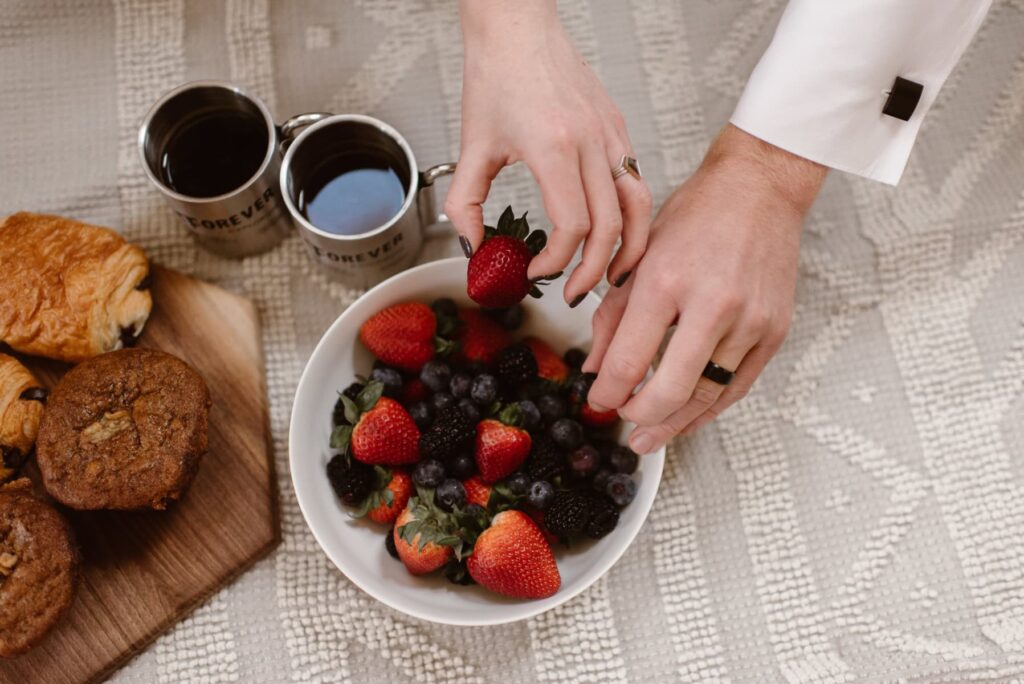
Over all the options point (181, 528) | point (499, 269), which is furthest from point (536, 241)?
point (181, 528)

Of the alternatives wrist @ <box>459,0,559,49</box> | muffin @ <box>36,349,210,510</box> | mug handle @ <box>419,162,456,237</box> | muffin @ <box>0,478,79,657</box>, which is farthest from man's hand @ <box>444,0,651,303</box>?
muffin @ <box>0,478,79,657</box>

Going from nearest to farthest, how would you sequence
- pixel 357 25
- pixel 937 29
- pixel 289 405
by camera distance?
pixel 937 29 → pixel 289 405 → pixel 357 25

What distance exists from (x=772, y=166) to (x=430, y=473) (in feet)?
1.49

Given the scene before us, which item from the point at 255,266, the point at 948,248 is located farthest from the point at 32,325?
the point at 948,248

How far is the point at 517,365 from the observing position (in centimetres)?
87

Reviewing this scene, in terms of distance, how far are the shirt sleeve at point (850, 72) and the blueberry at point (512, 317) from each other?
11.7 inches

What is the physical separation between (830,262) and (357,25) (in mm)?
689

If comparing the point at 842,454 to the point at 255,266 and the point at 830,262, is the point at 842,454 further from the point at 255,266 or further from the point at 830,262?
the point at 255,266

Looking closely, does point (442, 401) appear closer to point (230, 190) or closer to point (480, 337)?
point (480, 337)

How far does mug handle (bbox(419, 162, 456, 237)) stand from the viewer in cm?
89

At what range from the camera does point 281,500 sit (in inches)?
38.2

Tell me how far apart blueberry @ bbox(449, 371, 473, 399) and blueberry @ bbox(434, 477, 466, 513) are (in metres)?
0.09

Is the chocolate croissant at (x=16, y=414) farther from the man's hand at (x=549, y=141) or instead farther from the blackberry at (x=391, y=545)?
the man's hand at (x=549, y=141)

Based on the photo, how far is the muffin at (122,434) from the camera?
33.6 inches
